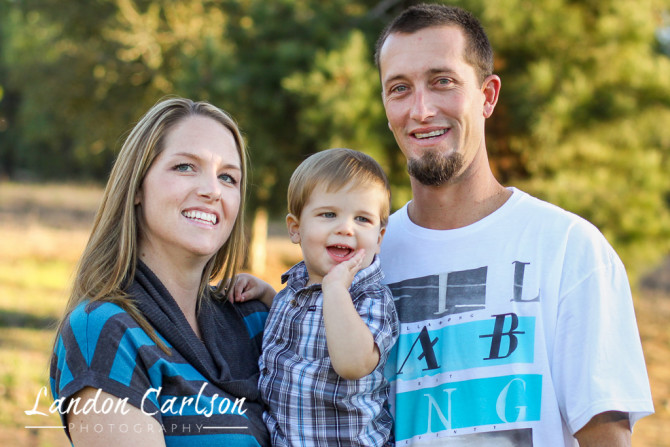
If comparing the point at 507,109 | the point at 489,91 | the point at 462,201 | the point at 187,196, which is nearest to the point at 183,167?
the point at 187,196

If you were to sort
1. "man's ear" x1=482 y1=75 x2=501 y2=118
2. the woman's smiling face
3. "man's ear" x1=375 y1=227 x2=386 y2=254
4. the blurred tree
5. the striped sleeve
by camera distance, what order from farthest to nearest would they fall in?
1. the blurred tree
2. "man's ear" x1=482 y1=75 x2=501 y2=118
3. "man's ear" x1=375 y1=227 x2=386 y2=254
4. the woman's smiling face
5. the striped sleeve

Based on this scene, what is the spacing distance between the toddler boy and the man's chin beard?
0.18m

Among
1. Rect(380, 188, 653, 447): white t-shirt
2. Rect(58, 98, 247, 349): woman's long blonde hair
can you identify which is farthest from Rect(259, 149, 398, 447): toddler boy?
Rect(58, 98, 247, 349): woman's long blonde hair

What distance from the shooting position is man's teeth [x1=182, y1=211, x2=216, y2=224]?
2.58m

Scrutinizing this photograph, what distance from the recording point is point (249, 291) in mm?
3051

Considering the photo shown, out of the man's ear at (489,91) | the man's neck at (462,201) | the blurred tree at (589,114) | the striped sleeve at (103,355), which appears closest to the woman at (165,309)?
the striped sleeve at (103,355)

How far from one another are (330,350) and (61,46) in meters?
13.7

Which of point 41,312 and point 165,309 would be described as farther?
point 41,312

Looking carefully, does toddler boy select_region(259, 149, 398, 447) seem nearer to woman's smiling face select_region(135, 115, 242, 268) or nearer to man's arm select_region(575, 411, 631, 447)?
woman's smiling face select_region(135, 115, 242, 268)

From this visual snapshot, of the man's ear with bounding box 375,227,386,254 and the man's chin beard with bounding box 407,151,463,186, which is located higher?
the man's chin beard with bounding box 407,151,463,186

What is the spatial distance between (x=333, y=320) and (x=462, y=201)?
2.55 ft

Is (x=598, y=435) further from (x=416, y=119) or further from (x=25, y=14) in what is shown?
(x=25, y=14)

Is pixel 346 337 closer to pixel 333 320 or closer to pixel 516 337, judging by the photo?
pixel 333 320

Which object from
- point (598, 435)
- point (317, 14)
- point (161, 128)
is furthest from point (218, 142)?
point (317, 14)
